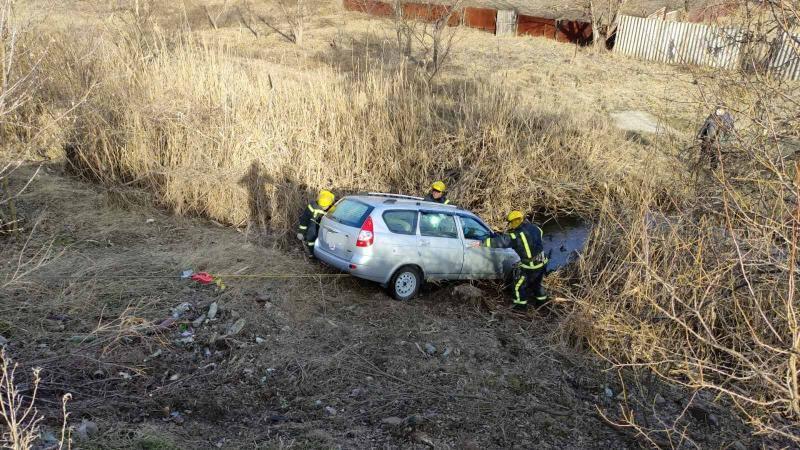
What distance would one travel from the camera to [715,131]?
24.5ft

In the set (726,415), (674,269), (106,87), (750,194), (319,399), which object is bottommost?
(726,415)

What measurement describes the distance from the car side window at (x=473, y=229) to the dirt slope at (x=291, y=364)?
0.99 metres

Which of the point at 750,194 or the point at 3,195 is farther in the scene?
the point at 3,195

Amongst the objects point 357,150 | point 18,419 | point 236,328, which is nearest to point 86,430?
point 18,419

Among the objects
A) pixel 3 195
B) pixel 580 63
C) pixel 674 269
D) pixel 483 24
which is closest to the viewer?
pixel 674 269

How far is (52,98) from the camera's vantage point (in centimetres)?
1177

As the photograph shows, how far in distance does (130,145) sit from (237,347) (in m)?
6.22

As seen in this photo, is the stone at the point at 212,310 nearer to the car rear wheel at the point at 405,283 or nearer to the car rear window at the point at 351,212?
the car rear window at the point at 351,212

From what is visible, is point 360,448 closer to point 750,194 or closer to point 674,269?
point 674,269

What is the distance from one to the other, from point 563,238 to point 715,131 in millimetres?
5671

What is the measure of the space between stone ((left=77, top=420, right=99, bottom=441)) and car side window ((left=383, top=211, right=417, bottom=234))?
441 cm

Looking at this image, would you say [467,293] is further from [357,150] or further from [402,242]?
[357,150]

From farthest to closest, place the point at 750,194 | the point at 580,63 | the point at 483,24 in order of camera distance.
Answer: the point at 483,24, the point at 580,63, the point at 750,194

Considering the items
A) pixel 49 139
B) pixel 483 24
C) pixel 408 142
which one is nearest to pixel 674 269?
pixel 408 142
